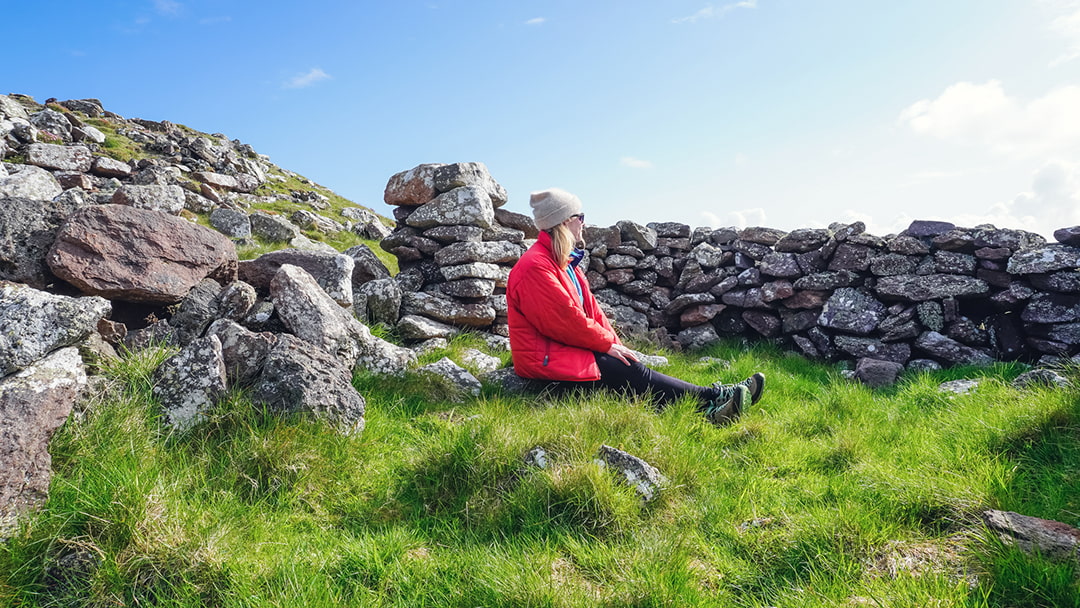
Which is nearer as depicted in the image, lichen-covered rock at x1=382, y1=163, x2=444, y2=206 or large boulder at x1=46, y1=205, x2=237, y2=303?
large boulder at x1=46, y1=205, x2=237, y2=303

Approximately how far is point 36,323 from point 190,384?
1083 millimetres

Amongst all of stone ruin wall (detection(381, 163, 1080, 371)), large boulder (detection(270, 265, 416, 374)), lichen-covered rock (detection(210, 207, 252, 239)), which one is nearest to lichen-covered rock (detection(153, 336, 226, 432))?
large boulder (detection(270, 265, 416, 374))

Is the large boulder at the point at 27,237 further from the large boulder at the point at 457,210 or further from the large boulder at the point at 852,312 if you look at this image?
the large boulder at the point at 852,312

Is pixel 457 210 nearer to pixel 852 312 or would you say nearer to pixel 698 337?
pixel 698 337

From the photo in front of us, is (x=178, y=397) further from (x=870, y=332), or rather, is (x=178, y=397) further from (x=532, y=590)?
(x=870, y=332)

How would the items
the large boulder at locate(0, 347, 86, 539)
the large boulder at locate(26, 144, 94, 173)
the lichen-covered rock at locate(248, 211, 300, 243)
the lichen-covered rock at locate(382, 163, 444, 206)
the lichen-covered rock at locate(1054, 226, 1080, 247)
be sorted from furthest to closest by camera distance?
the large boulder at locate(26, 144, 94, 173)
the lichen-covered rock at locate(248, 211, 300, 243)
the lichen-covered rock at locate(382, 163, 444, 206)
the lichen-covered rock at locate(1054, 226, 1080, 247)
the large boulder at locate(0, 347, 86, 539)

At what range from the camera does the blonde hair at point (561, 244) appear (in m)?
6.20

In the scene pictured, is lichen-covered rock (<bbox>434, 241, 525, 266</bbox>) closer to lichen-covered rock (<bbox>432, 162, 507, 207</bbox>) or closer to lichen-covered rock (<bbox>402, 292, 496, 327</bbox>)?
lichen-covered rock (<bbox>402, 292, 496, 327</bbox>)

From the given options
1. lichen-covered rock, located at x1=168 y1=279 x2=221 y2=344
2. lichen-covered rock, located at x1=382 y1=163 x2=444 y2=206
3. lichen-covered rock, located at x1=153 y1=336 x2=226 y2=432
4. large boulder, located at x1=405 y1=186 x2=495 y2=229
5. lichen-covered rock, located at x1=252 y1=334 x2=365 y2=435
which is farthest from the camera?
lichen-covered rock, located at x1=382 y1=163 x2=444 y2=206

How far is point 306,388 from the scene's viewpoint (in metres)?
4.46

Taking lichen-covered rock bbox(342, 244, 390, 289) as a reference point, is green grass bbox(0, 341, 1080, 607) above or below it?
below

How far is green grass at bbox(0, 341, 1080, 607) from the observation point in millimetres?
2957

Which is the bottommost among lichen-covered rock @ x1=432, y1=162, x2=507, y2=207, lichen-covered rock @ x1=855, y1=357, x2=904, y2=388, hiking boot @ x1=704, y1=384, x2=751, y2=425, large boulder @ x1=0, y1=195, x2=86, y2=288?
lichen-covered rock @ x1=855, y1=357, x2=904, y2=388

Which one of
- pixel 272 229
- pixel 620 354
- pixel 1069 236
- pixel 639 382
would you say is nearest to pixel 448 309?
pixel 620 354
